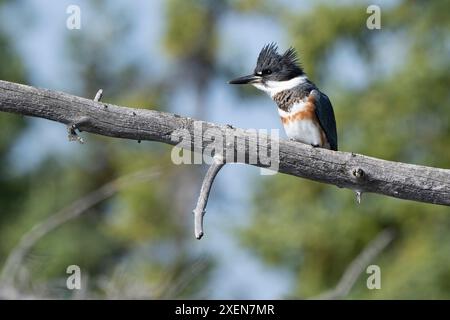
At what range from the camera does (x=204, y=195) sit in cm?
370

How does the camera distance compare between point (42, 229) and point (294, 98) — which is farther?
point (294, 98)

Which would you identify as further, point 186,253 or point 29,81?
point 29,81

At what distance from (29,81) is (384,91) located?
565cm

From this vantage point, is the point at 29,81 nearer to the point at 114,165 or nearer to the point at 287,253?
the point at 114,165

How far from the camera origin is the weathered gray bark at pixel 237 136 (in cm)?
380

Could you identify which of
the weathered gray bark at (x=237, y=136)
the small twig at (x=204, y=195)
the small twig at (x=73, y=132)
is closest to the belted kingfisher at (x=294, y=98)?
the weathered gray bark at (x=237, y=136)

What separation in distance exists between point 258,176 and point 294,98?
21.2 feet

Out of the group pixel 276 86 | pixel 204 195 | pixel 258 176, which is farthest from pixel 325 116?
pixel 258 176

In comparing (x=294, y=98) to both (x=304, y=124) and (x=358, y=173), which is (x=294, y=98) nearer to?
(x=304, y=124)

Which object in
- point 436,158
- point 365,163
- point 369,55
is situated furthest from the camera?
point 369,55

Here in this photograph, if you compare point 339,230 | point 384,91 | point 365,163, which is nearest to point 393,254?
point 339,230

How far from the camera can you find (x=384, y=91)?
11.5 m
